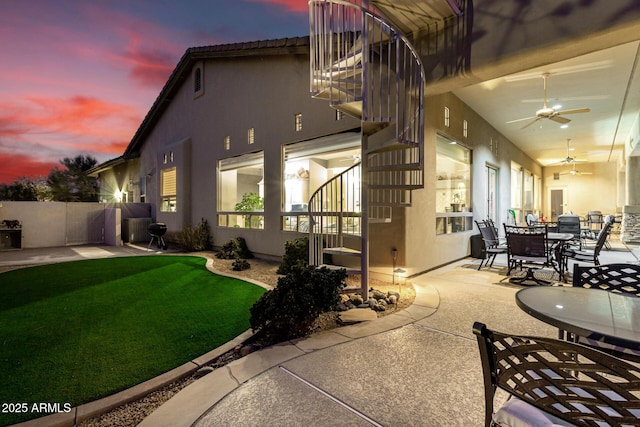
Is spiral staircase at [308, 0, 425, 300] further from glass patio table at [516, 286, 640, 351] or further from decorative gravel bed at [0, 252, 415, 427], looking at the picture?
glass patio table at [516, 286, 640, 351]

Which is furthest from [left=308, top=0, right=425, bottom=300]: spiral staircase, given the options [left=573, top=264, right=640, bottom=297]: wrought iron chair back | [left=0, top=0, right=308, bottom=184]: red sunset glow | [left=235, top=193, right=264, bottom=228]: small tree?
[left=235, top=193, right=264, bottom=228]: small tree

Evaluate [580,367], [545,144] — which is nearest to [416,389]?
[580,367]

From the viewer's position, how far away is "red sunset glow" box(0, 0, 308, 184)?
9.80 m

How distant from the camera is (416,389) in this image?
192 cm

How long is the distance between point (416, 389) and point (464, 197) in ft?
19.7

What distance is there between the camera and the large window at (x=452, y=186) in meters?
5.98

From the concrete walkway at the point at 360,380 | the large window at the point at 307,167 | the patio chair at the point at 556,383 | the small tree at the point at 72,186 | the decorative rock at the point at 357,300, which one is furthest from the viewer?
the small tree at the point at 72,186

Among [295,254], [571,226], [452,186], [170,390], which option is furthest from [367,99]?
[571,226]

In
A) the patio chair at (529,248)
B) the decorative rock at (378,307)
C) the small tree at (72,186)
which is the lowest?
the decorative rock at (378,307)

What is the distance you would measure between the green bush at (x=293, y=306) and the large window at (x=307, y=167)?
116 inches

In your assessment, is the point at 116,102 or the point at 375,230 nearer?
the point at 375,230

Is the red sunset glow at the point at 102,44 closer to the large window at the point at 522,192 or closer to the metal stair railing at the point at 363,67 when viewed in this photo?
the metal stair railing at the point at 363,67

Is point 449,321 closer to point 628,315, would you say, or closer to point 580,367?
point 628,315

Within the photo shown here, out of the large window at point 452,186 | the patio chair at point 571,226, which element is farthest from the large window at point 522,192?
the large window at point 452,186
